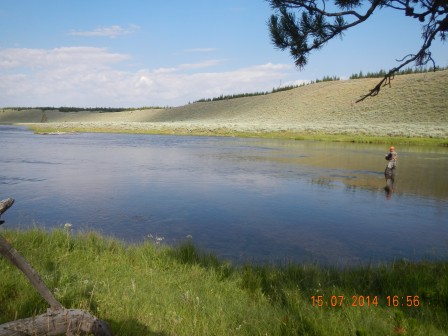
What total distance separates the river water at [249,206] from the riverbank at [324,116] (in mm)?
29904

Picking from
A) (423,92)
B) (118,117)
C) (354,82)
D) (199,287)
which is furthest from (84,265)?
(118,117)

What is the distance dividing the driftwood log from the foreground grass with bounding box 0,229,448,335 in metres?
0.47

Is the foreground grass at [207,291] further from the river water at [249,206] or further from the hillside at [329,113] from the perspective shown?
the hillside at [329,113]

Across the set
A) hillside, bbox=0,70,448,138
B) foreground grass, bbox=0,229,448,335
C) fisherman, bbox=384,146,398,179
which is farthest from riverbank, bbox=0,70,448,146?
foreground grass, bbox=0,229,448,335

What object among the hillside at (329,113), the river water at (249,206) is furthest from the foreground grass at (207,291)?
the hillside at (329,113)

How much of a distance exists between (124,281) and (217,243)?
10.6ft

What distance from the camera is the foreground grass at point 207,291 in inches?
163

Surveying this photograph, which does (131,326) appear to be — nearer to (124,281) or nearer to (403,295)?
(124,281)

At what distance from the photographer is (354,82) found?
108 m
